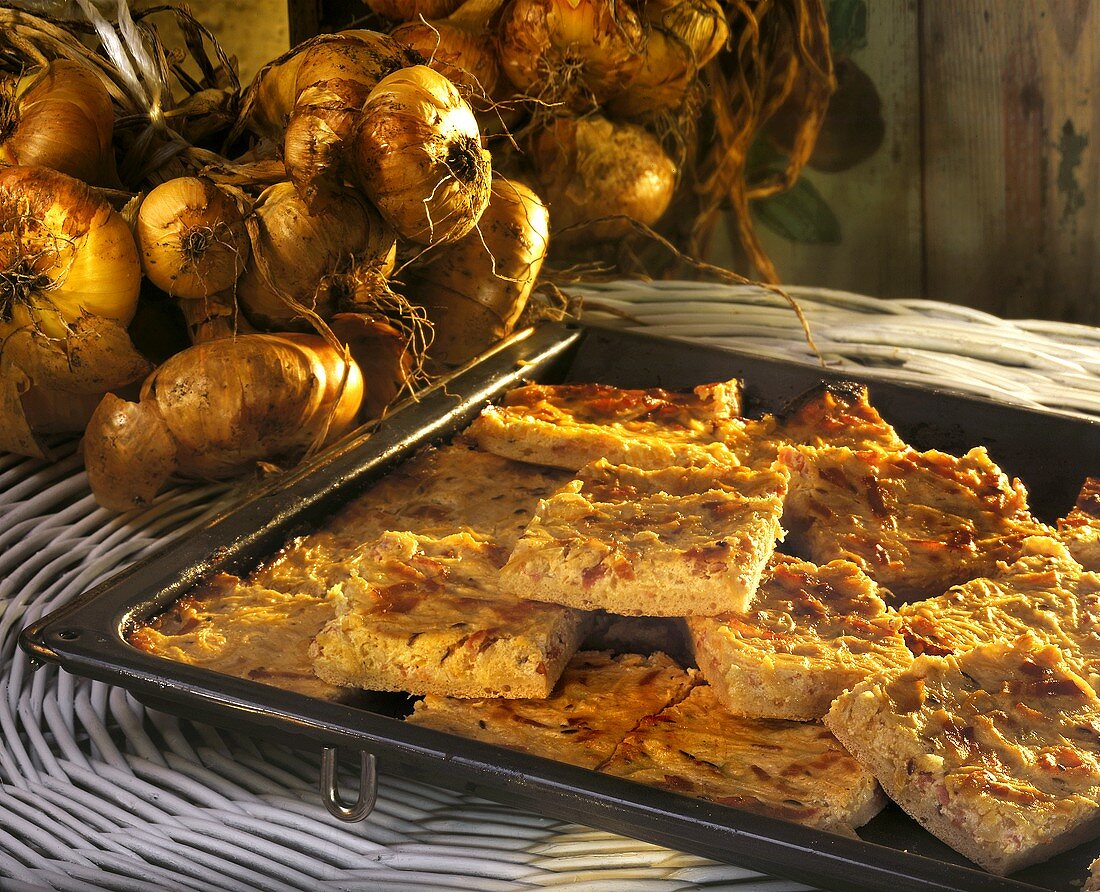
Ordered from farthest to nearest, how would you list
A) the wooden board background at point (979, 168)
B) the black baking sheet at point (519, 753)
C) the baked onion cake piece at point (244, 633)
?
the wooden board background at point (979, 168) → the baked onion cake piece at point (244, 633) → the black baking sheet at point (519, 753)

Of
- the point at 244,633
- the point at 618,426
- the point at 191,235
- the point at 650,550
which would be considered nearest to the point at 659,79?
the point at 618,426

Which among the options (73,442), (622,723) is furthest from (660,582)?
(73,442)

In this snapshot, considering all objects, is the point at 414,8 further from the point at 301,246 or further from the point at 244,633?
the point at 244,633

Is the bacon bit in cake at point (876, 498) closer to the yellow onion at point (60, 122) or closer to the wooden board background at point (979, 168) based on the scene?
the yellow onion at point (60, 122)

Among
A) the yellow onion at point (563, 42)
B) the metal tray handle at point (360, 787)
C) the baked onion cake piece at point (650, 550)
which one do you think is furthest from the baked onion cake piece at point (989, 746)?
the yellow onion at point (563, 42)

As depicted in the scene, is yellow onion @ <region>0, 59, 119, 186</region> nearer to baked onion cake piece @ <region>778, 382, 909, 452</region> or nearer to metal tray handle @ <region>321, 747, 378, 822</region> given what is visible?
metal tray handle @ <region>321, 747, 378, 822</region>

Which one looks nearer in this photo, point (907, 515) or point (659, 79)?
point (907, 515)

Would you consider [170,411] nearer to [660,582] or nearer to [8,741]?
[8,741]
